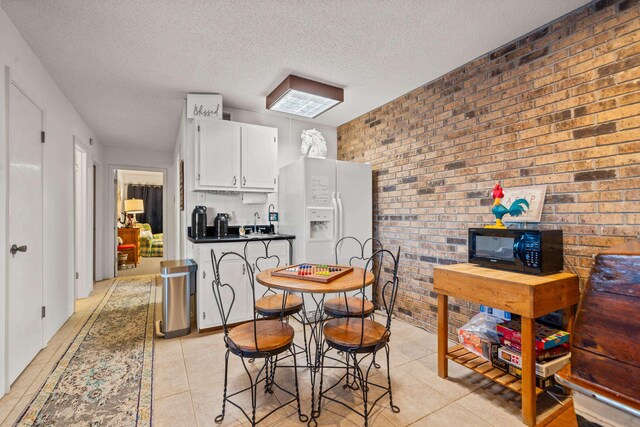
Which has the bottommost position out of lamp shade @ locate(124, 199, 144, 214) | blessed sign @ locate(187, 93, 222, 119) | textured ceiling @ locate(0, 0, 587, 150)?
lamp shade @ locate(124, 199, 144, 214)

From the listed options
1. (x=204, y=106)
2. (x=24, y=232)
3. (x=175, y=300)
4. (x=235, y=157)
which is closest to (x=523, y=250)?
(x=235, y=157)

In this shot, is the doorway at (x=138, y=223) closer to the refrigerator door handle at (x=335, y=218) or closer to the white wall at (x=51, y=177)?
the white wall at (x=51, y=177)

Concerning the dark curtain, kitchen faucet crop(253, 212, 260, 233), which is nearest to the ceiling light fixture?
kitchen faucet crop(253, 212, 260, 233)

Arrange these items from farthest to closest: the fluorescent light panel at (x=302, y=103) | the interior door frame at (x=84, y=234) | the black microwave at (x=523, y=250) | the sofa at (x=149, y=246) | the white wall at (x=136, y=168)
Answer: the sofa at (x=149, y=246) < the white wall at (x=136, y=168) < the interior door frame at (x=84, y=234) < the fluorescent light panel at (x=302, y=103) < the black microwave at (x=523, y=250)

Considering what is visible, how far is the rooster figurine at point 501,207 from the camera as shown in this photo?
2.25 meters

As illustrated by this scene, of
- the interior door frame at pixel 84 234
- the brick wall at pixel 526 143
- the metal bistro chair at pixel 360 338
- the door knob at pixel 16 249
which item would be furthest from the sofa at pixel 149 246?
the metal bistro chair at pixel 360 338

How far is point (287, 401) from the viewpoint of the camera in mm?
1951

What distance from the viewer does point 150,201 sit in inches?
379

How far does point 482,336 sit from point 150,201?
10061 millimetres

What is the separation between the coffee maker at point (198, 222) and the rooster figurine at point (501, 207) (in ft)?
9.60

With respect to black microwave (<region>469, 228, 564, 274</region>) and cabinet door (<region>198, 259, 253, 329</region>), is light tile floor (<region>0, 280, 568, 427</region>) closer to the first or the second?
cabinet door (<region>198, 259, 253, 329</region>)

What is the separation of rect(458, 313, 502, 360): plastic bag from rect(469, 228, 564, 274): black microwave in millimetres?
485

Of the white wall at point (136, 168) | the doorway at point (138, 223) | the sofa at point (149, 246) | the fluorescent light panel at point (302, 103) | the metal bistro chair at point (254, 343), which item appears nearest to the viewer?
the metal bistro chair at point (254, 343)

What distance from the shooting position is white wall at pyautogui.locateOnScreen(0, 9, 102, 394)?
1.98m
